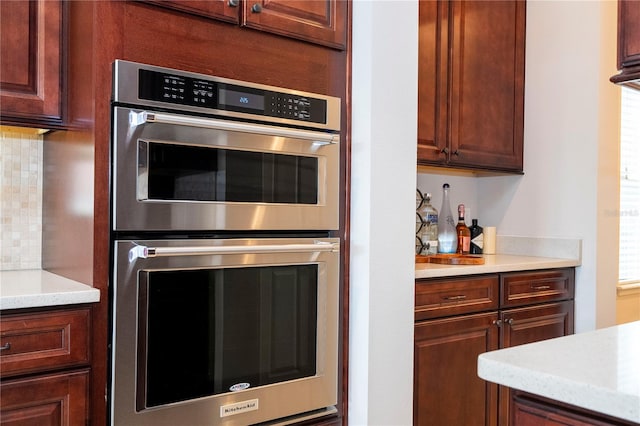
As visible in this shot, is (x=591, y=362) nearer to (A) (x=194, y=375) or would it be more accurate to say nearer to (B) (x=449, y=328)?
(A) (x=194, y=375)

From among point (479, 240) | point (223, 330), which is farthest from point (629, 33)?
point (479, 240)

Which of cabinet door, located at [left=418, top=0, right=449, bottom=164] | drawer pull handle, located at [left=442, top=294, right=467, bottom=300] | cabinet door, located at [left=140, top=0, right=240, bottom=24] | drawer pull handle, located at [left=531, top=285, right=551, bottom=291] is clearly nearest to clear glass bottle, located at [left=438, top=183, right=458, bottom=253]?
cabinet door, located at [left=418, top=0, right=449, bottom=164]

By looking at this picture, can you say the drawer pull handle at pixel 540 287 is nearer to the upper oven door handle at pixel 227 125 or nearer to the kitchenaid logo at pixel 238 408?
the upper oven door handle at pixel 227 125

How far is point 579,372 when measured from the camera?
0.86 metres

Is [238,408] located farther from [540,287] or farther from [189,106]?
[540,287]

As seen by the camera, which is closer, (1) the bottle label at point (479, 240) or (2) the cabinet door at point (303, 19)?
(2) the cabinet door at point (303, 19)

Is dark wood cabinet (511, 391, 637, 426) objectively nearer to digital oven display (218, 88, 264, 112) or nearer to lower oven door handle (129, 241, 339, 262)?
lower oven door handle (129, 241, 339, 262)

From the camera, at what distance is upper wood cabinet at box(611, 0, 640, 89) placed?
3.67 ft

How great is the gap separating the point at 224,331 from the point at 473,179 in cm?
208

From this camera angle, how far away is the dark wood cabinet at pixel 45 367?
4.33ft

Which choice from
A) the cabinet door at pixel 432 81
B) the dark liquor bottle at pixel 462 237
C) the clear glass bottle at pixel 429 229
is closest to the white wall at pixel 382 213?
the cabinet door at pixel 432 81

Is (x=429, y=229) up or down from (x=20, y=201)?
down

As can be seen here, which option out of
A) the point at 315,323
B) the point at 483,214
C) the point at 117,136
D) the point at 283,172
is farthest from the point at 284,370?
the point at 483,214

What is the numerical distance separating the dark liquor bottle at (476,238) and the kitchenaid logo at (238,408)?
1784 mm
